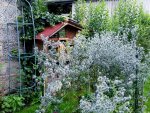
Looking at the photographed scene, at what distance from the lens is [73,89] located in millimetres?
6043

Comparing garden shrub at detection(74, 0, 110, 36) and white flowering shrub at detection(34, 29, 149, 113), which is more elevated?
garden shrub at detection(74, 0, 110, 36)

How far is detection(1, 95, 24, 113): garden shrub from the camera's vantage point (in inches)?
268

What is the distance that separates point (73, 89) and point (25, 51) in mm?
2952

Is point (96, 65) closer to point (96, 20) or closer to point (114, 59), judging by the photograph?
point (114, 59)

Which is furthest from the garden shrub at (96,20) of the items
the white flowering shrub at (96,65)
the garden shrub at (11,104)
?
the garden shrub at (11,104)

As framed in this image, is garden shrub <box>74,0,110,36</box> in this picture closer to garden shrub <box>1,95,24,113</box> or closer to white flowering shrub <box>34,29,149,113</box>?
white flowering shrub <box>34,29,149,113</box>

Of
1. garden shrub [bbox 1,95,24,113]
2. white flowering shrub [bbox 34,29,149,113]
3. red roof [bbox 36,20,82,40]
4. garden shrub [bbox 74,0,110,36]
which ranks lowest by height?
garden shrub [bbox 1,95,24,113]

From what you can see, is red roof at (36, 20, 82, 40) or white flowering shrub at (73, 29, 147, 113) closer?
white flowering shrub at (73, 29, 147, 113)

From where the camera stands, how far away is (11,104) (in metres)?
6.91

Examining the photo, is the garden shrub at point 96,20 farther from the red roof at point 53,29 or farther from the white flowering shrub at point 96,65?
the white flowering shrub at point 96,65

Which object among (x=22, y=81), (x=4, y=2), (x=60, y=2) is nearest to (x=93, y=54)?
(x=22, y=81)

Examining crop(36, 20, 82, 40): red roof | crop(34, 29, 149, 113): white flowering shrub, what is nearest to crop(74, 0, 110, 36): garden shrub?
crop(36, 20, 82, 40): red roof

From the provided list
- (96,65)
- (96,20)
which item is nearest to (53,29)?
(96,65)

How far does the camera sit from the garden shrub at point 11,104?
6.81 m
